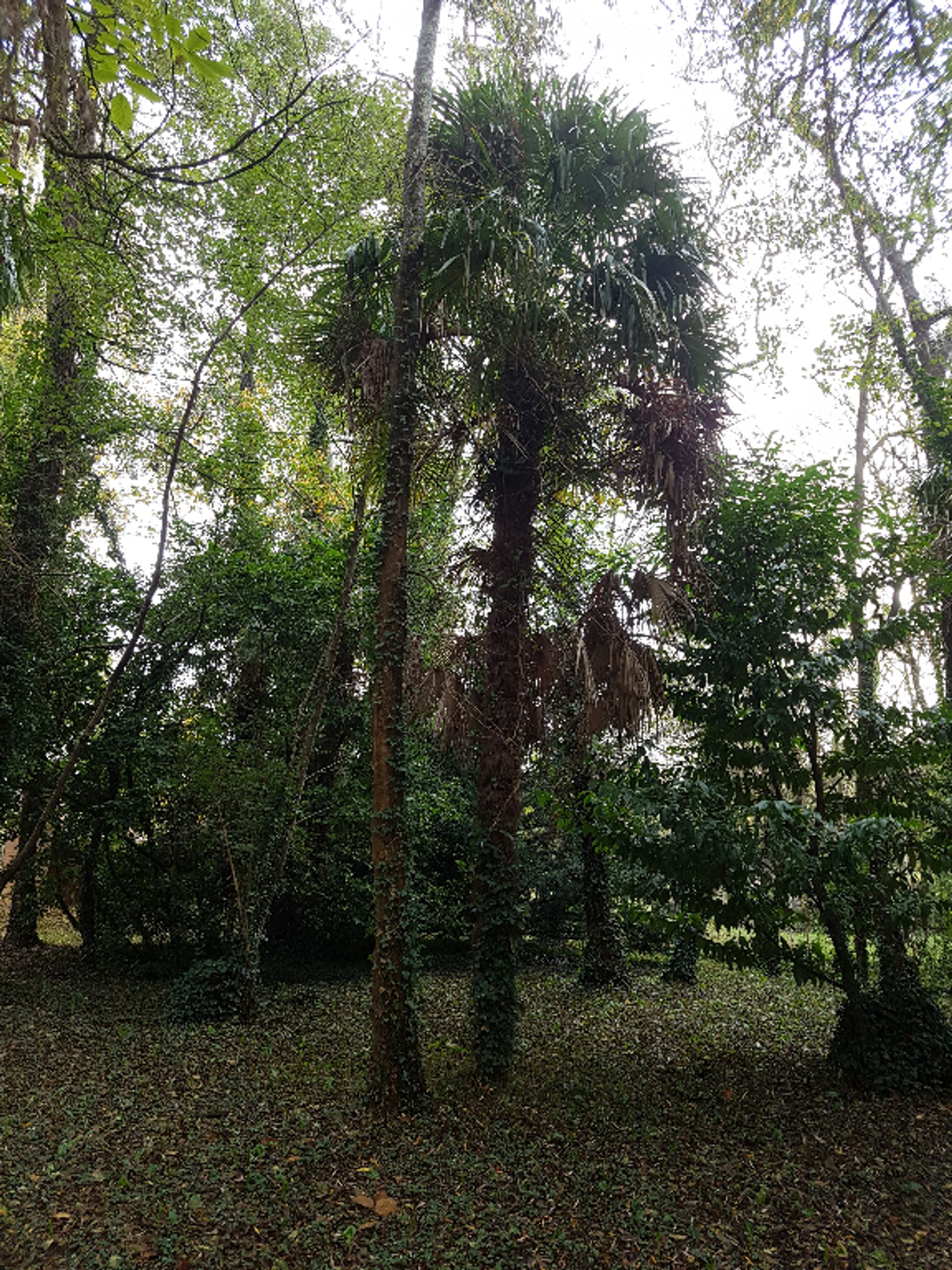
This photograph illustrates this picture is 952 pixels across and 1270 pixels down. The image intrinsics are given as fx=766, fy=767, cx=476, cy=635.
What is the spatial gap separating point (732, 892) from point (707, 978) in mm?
6912

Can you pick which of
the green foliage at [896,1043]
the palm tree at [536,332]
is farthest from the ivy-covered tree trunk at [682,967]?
the palm tree at [536,332]

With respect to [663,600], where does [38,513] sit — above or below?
above

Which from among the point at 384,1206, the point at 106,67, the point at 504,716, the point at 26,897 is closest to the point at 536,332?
the point at 504,716

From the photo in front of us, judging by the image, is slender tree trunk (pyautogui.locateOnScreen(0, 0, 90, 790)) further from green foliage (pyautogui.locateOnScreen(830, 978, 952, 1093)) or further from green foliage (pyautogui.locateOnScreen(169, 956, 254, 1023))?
green foliage (pyautogui.locateOnScreen(830, 978, 952, 1093))

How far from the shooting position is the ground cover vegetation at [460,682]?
4121 millimetres

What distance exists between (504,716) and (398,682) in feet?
3.18

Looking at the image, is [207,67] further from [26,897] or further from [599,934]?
[26,897]

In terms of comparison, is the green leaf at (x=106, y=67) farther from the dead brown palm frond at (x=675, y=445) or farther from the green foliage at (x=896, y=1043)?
the green foliage at (x=896, y=1043)

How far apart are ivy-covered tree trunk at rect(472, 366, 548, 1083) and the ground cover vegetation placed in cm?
4

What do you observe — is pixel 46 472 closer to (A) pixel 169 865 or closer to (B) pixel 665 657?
(A) pixel 169 865

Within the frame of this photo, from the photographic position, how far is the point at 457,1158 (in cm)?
466

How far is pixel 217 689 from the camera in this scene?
995 centimetres

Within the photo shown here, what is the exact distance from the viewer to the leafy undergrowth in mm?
3801

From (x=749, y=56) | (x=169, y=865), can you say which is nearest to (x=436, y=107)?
(x=749, y=56)
